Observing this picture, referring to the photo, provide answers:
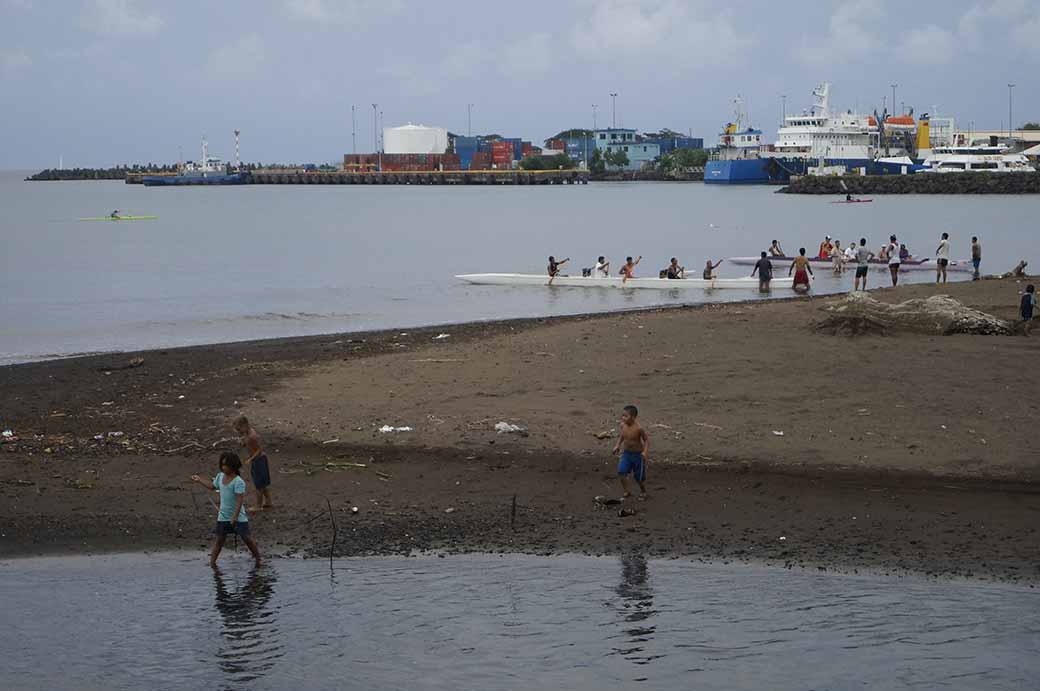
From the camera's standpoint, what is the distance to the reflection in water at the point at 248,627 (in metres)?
9.46

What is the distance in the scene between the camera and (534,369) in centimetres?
1834

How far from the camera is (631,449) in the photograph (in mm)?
12148

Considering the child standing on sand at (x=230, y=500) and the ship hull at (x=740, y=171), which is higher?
the ship hull at (x=740, y=171)

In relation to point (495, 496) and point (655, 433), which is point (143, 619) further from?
point (655, 433)

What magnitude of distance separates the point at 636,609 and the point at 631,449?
2204 millimetres

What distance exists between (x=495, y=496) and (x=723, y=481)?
2.50 m

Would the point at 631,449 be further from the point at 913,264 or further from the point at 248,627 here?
the point at 913,264

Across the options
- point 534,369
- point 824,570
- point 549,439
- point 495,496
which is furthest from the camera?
point 534,369

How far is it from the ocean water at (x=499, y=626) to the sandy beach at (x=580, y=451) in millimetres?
496

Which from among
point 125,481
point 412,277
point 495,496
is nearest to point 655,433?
point 495,496

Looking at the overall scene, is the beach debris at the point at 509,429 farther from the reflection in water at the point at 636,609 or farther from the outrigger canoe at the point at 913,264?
the outrigger canoe at the point at 913,264

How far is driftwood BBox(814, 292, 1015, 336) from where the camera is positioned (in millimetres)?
19531

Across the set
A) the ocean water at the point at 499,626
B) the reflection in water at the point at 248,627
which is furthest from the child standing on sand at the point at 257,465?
the reflection in water at the point at 248,627

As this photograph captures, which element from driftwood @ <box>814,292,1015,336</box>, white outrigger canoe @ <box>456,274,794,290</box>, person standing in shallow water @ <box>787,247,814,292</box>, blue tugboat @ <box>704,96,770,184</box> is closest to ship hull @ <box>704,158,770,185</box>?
blue tugboat @ <box>704,96,770,184</box>
